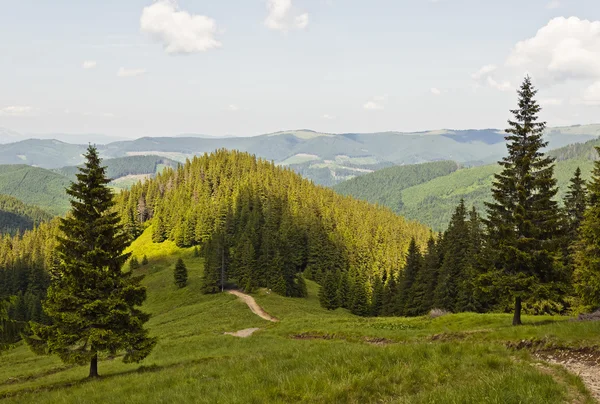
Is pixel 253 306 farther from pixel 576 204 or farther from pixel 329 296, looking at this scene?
pixel 576 204

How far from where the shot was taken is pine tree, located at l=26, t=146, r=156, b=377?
2258 cm

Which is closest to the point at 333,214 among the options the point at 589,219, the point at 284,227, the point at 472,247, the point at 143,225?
the point at 284,227

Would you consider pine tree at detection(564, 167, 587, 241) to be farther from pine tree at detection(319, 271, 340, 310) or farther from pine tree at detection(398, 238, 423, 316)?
pine tree at detection(319, 271, 340, 310)

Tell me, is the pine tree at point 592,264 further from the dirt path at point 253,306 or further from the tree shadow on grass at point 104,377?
the dirt path at point 253,306

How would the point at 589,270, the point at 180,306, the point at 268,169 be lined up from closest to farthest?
the point at 589,270, the point at 180,306, the point at 268,169

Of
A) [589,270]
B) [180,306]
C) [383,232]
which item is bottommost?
[180,306]

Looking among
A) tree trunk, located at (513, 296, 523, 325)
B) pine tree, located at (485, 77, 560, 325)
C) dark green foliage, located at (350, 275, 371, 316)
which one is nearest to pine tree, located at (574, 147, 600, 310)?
pine tree, located at (485, 77, 560, 325)

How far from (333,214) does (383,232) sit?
18.6 m

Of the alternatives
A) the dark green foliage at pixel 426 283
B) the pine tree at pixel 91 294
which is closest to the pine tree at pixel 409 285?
the dark green foliage at pixel 426 283

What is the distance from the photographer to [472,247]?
177 feet

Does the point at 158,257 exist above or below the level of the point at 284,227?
below

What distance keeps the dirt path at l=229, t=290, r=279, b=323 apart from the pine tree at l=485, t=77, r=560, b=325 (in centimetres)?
3673

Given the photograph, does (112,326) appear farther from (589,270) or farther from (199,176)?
(199,176)

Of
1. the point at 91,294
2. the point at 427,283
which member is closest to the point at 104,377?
the point at 91,294
